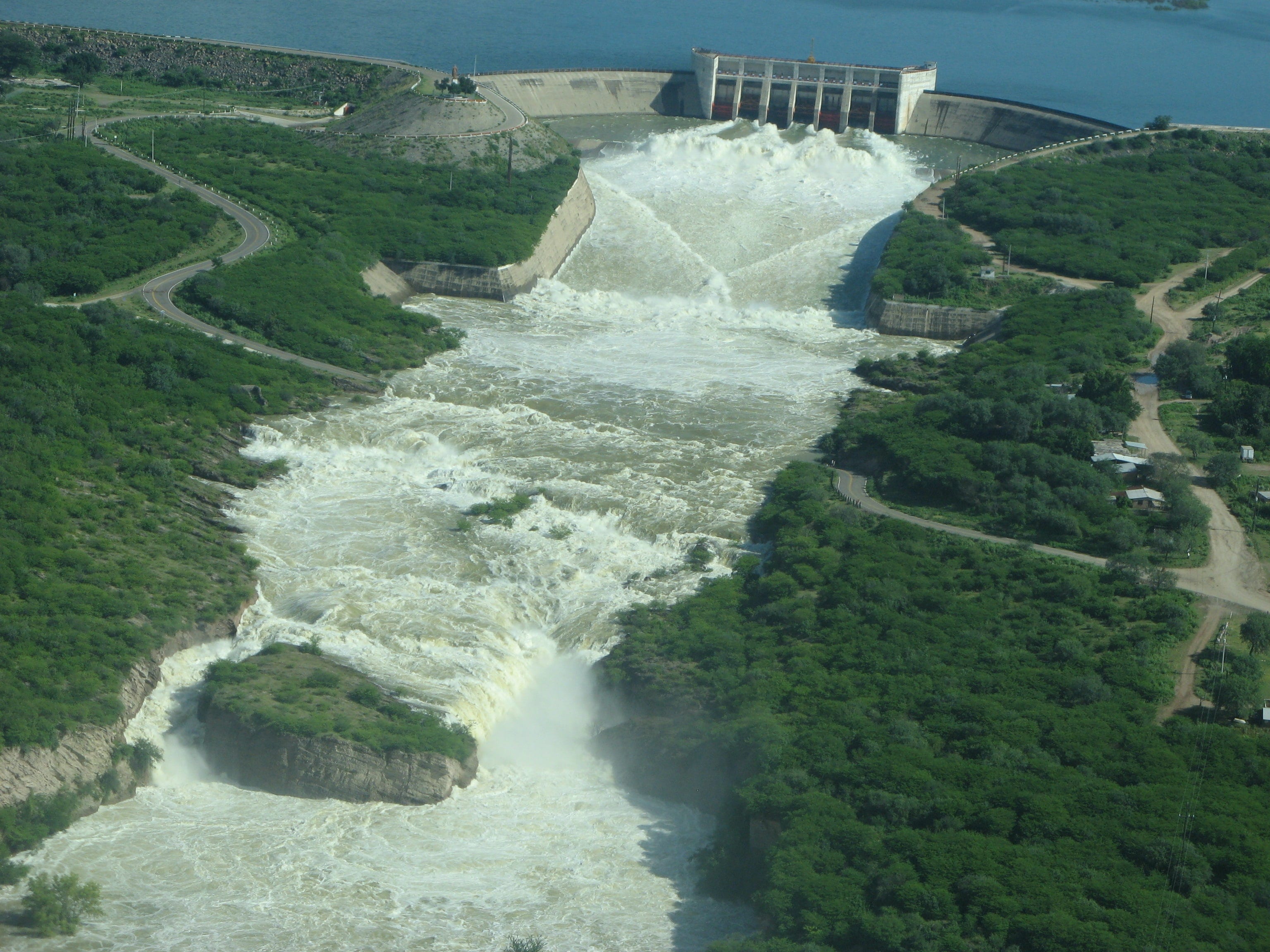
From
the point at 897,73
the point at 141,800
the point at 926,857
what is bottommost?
the point at 141,800

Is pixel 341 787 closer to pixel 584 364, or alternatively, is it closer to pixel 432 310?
pixel 584 364

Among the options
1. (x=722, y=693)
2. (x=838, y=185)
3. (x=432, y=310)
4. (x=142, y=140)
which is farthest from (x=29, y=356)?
(x=838, y=185)

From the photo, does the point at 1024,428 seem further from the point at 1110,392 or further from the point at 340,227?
the point at 340,227

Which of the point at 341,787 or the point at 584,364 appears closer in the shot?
the point at 341,787

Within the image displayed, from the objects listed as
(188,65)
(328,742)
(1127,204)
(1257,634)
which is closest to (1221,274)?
(1127,204)

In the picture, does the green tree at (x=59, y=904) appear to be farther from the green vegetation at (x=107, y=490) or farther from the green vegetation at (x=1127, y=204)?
the green vegetation at (x=1127, y=204)

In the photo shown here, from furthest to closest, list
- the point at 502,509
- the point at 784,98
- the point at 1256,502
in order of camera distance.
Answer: the point at 784,98 < the point at 502,509 < the point at 1256,502

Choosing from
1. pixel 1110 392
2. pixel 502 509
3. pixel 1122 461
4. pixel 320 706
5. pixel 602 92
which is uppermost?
pixel 602 92
